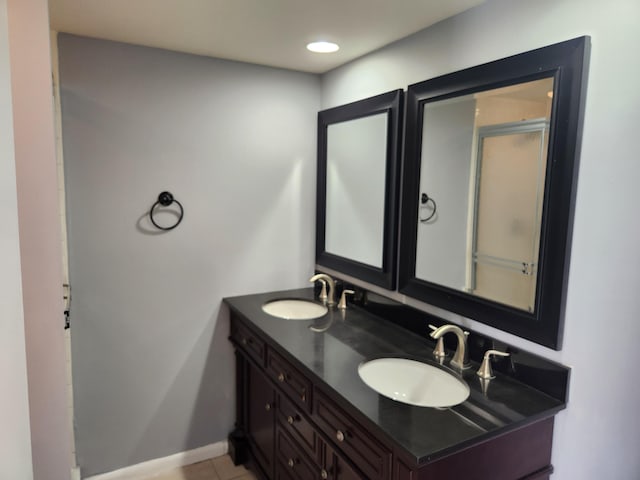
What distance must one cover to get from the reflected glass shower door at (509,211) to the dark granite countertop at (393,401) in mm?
307

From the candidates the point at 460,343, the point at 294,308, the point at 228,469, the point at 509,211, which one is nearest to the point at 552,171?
the point at 509,211

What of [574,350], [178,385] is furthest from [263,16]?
[178,385]

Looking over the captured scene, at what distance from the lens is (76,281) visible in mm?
2100

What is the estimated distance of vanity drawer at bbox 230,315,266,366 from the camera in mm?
2092

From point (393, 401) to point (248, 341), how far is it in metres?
1.07

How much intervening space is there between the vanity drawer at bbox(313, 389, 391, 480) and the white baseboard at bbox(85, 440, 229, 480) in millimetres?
1191

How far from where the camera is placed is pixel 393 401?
1.36m

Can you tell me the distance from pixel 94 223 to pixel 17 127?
1022 mm

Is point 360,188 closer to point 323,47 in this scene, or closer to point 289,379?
point 323,47

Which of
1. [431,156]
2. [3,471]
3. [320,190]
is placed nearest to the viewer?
[3,471]

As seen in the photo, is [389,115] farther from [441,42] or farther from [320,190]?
[320,190]

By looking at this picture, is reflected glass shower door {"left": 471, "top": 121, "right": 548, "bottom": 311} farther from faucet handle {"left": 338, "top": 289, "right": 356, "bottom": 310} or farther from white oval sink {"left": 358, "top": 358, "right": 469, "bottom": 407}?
faucet handle {"left": 338, "top": 289, "right": 356, "bottom": 310}

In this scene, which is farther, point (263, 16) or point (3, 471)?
point (263, 16)

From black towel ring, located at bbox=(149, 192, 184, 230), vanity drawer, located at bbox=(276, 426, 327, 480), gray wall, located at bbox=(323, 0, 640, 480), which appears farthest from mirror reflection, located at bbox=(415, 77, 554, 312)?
black towel ring, located at bbox=(149, 192, 184, 230)
